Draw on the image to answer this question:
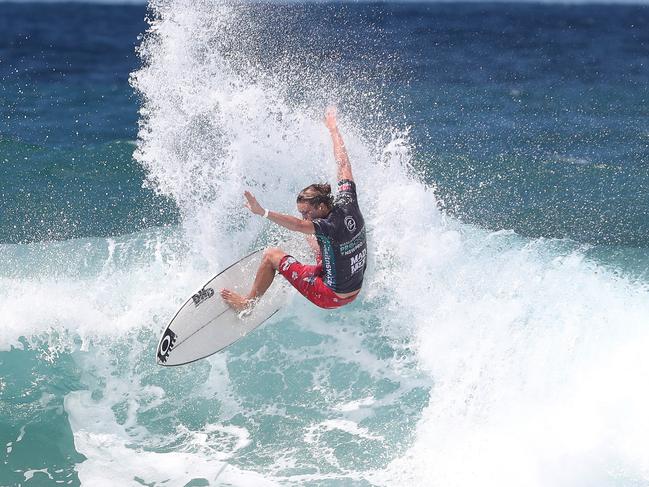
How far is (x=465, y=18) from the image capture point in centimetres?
4044

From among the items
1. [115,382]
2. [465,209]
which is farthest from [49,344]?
[465,209]

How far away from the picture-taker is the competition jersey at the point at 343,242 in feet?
24.5

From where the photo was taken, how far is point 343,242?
24.8ft

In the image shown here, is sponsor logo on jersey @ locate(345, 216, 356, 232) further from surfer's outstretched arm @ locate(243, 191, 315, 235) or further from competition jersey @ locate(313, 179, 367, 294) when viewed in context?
surfer's outstretched arm @ locate(243, 191, 315, 235)

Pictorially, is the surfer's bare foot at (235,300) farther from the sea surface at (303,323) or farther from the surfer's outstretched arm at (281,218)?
the surfer's outstretched arm at (281,218)

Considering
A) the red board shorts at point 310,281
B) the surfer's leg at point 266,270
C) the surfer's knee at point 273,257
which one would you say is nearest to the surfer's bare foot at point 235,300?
the surfer's leg at point 266,270

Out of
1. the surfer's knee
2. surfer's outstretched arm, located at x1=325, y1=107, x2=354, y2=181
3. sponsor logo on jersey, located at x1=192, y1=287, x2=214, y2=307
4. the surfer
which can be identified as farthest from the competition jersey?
sponsor logo on jersey, located at x1=192, y1=287, x2=214, y2=307

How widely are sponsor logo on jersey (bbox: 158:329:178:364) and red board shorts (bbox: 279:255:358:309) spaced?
52.0 inches

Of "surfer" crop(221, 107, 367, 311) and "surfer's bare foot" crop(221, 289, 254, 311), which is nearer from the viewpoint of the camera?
"surfer" crop(221, 107, 367, 311)

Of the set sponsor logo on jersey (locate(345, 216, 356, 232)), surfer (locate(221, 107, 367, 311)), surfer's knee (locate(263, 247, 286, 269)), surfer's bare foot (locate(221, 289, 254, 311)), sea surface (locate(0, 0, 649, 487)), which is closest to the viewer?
surfer (locate(221, 107, 367, 311))

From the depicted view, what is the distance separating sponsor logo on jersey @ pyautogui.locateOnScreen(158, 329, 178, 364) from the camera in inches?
327

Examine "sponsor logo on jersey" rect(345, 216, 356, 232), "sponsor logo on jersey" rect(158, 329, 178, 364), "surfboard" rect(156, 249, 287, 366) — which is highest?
"sponsor logo on jersey" rect(345, 216, 356, 232)

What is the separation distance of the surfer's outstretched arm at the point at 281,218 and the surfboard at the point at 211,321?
5.55ft

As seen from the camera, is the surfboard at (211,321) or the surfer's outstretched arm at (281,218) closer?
the surfer's outstretched arm at (281,218)
